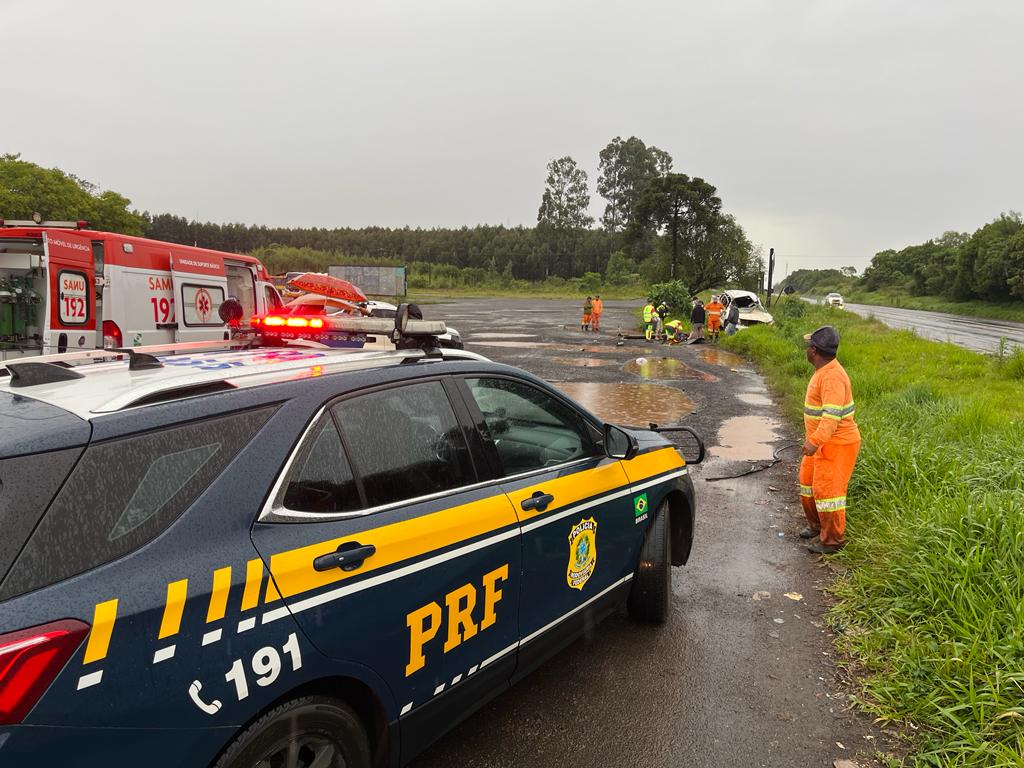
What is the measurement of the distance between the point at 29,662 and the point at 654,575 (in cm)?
297

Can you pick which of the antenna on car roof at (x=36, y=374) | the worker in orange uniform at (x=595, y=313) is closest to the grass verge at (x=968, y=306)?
the worker in orange uniform at (x=595, y=313)

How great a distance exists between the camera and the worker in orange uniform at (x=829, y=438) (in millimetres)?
→ 4781

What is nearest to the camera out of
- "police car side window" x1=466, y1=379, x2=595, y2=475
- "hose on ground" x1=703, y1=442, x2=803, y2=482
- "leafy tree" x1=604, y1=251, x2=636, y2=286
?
"police car side window" x1=466, y1=379, x2=595, y2=475

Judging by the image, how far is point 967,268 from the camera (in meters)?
55.0

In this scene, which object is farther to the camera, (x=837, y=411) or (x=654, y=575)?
(x=837, y=411)

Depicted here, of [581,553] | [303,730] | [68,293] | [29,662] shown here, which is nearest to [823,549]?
[581,553]

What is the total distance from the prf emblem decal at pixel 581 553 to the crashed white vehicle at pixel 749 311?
21512 mm

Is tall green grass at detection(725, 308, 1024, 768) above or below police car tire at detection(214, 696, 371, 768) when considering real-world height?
below

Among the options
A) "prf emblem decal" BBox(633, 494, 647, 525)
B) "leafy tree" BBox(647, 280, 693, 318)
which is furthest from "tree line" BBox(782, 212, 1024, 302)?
"prf emblem decal" BBox(633, 494, 647, 525)

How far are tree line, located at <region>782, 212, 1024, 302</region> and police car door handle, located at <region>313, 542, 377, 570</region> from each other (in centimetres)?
5366

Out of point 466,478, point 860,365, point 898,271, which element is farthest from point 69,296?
point 898,271

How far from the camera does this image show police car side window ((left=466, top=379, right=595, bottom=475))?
300 cm

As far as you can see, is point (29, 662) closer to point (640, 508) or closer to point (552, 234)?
point (640, 508)

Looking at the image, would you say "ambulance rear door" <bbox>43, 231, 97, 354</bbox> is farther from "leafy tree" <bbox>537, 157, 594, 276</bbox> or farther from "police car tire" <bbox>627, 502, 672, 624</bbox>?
"leafy tree" <bbox>537, 157, 594, 276</bbox>
